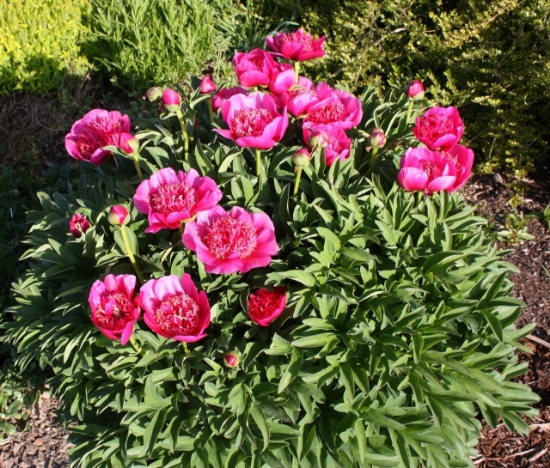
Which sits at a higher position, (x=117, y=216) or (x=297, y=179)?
(x=297, y=179)

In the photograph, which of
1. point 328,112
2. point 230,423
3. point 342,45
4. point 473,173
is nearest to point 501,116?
point 473,173

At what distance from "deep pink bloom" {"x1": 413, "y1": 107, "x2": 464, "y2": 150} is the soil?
0.69 metres

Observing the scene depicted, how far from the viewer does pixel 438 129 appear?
1.76 metres

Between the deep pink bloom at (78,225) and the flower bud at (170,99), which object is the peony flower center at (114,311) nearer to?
the deep pink bloom at (78,225)

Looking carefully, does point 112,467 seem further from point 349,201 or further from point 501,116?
point 501,116

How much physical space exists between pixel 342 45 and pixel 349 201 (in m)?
2.12

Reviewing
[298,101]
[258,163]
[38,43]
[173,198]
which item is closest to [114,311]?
[173,198]

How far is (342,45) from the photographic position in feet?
11.6

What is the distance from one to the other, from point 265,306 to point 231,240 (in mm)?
231

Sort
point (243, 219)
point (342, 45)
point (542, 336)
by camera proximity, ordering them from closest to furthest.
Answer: point (243, 219)
point (542, 336)
point (342, 45)

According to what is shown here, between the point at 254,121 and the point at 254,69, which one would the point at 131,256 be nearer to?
the point at 254,121

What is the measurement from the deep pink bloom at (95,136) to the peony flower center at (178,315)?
23.7 inches

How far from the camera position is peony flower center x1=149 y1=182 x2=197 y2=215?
1.49 m

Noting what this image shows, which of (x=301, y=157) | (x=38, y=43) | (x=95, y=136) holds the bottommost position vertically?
(x=38, y=43)
